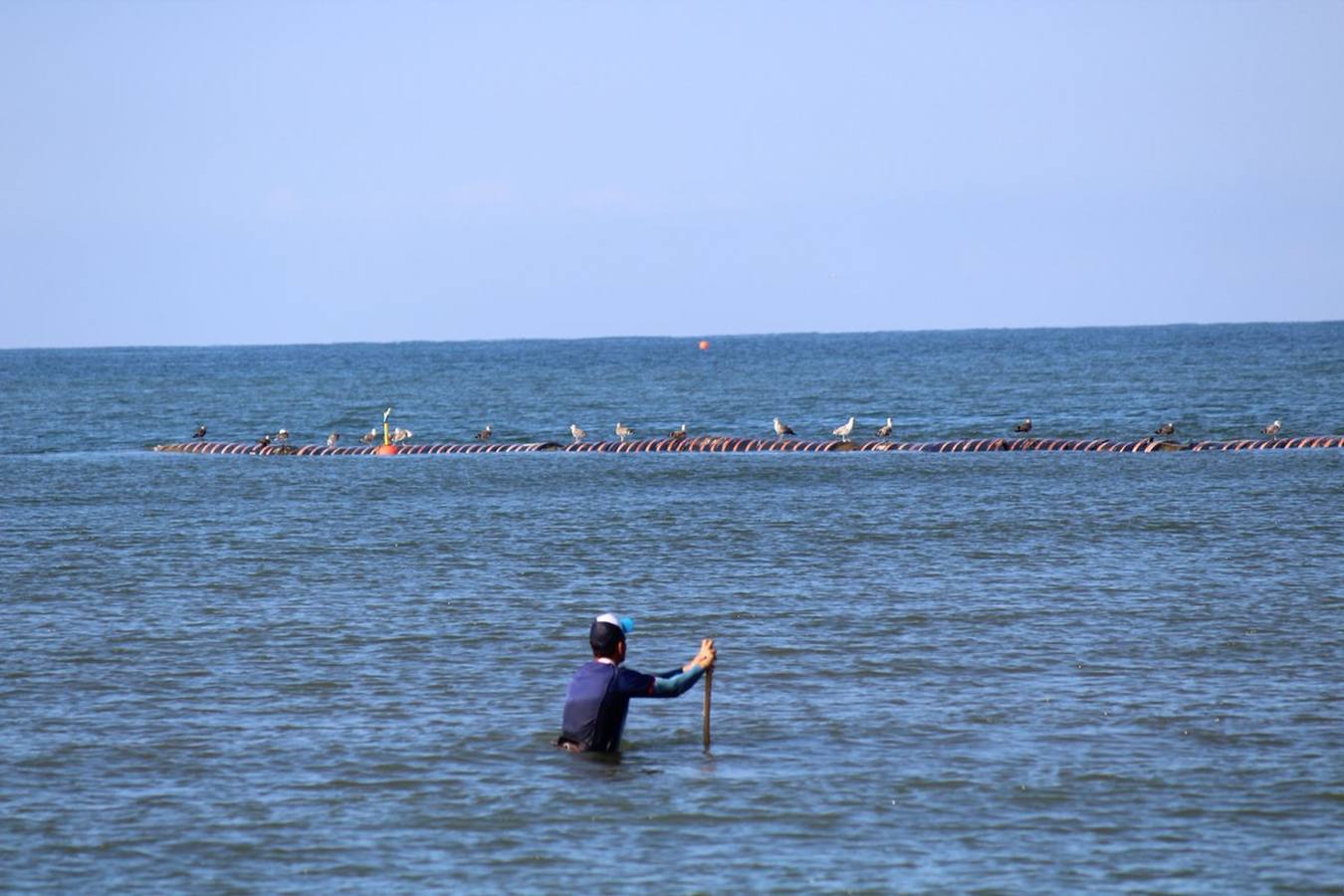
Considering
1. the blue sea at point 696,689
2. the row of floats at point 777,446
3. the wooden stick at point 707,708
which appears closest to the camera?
the blue sea at point 696,689

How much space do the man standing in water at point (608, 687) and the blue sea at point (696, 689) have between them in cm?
30

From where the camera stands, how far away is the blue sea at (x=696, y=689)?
12531 millimetres

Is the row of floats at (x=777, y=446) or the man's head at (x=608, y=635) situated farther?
the row of floats at (x=777, y=446)

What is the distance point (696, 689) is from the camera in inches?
704

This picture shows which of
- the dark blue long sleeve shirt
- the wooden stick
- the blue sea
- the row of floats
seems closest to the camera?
the blue sea

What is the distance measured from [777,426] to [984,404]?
2415 centimetres

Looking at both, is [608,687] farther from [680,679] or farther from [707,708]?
[707,708]

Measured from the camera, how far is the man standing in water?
14.8m

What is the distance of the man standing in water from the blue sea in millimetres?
304

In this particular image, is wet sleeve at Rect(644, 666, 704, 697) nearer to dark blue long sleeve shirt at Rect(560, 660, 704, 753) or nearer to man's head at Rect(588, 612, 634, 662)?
dark blue long sleeve shirt at Rect(560, 660, 704, 753)

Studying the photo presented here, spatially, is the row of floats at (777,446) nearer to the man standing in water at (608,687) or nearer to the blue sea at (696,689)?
the blue sea at (696,689)

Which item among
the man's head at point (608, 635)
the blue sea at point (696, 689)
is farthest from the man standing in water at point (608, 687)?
Result: the blue sea at point (696, 689)

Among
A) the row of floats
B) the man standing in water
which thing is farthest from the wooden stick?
the row of floats

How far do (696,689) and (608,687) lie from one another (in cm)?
320
